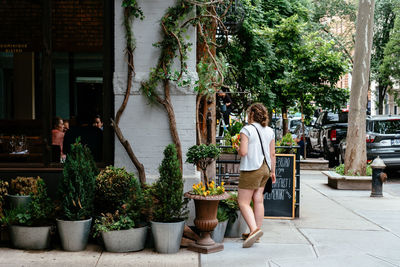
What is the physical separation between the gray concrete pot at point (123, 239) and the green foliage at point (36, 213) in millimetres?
742

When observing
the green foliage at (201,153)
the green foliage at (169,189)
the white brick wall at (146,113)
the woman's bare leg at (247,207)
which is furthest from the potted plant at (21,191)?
the woman's bare leg at (247,207)

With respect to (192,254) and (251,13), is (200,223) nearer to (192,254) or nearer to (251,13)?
(192,254)

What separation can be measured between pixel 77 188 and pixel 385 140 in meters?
10.5

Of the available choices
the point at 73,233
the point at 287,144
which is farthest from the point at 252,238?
the point at 287,144

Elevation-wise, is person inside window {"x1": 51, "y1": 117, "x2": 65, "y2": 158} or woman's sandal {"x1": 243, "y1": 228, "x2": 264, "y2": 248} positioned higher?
person inside window {"x1": 51, "y1": 117, "x2": 65, "y2": 158}

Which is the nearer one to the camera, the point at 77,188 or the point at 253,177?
the point at 77,188

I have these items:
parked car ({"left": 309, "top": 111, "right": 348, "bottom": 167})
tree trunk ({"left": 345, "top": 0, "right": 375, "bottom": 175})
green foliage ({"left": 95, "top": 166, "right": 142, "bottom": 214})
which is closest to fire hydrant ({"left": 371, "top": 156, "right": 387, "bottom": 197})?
tree trunk ({"left": 345, "top": 0, "right": 375, "bottom": 175})

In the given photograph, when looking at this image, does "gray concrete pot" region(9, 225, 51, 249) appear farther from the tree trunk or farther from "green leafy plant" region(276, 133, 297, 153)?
the tree trunk

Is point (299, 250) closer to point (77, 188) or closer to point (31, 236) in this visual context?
point (77, 188)

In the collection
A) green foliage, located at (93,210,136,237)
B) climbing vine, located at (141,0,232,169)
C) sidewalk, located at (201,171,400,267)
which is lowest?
sidewalk, located at (201,171,400,267)

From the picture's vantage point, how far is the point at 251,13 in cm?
1828

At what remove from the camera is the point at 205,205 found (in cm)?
611

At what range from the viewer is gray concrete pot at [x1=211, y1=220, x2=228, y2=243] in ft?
21.5

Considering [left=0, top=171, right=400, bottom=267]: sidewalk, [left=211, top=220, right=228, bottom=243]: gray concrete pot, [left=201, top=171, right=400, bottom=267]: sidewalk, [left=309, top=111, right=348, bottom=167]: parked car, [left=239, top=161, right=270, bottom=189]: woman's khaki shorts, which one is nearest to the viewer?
[left=0, top=171, right=400, bottom=267]: sidewalk
